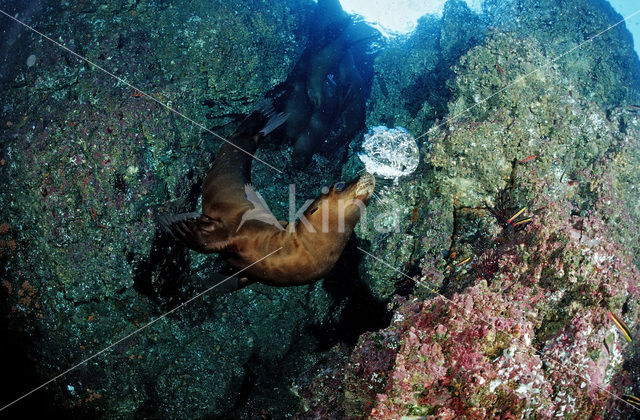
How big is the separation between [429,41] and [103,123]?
5839 mm

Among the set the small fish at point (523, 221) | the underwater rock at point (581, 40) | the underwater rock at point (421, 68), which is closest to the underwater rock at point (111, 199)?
the underwater rock at point (421, 68)

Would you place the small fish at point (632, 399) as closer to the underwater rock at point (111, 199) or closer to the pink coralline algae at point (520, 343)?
the pink coralline algae at point (520, 343)

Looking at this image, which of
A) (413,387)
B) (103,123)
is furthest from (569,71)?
(103,123)

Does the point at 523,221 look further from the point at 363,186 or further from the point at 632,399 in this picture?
the point at 363,186

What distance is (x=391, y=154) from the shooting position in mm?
4570

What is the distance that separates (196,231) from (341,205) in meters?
1.57

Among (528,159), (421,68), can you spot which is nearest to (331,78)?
(421,68)

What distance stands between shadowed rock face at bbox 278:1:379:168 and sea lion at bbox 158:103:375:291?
130 cm

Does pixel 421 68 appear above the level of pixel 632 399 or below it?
above

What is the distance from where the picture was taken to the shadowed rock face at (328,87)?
534 cm

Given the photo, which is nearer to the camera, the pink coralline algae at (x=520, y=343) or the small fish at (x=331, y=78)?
the pink coralline algae at (x=520, y=343)

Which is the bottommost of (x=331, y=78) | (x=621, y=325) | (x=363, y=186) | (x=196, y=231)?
(x=621, y=325)

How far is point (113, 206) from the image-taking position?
3756 mm

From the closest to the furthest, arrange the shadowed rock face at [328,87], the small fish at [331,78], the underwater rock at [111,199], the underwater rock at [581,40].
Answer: the underwater rock at [111,199]
the underwater rock at [581,40]
the shadowed rock face at [328,87]
the small fish at [331,78]
